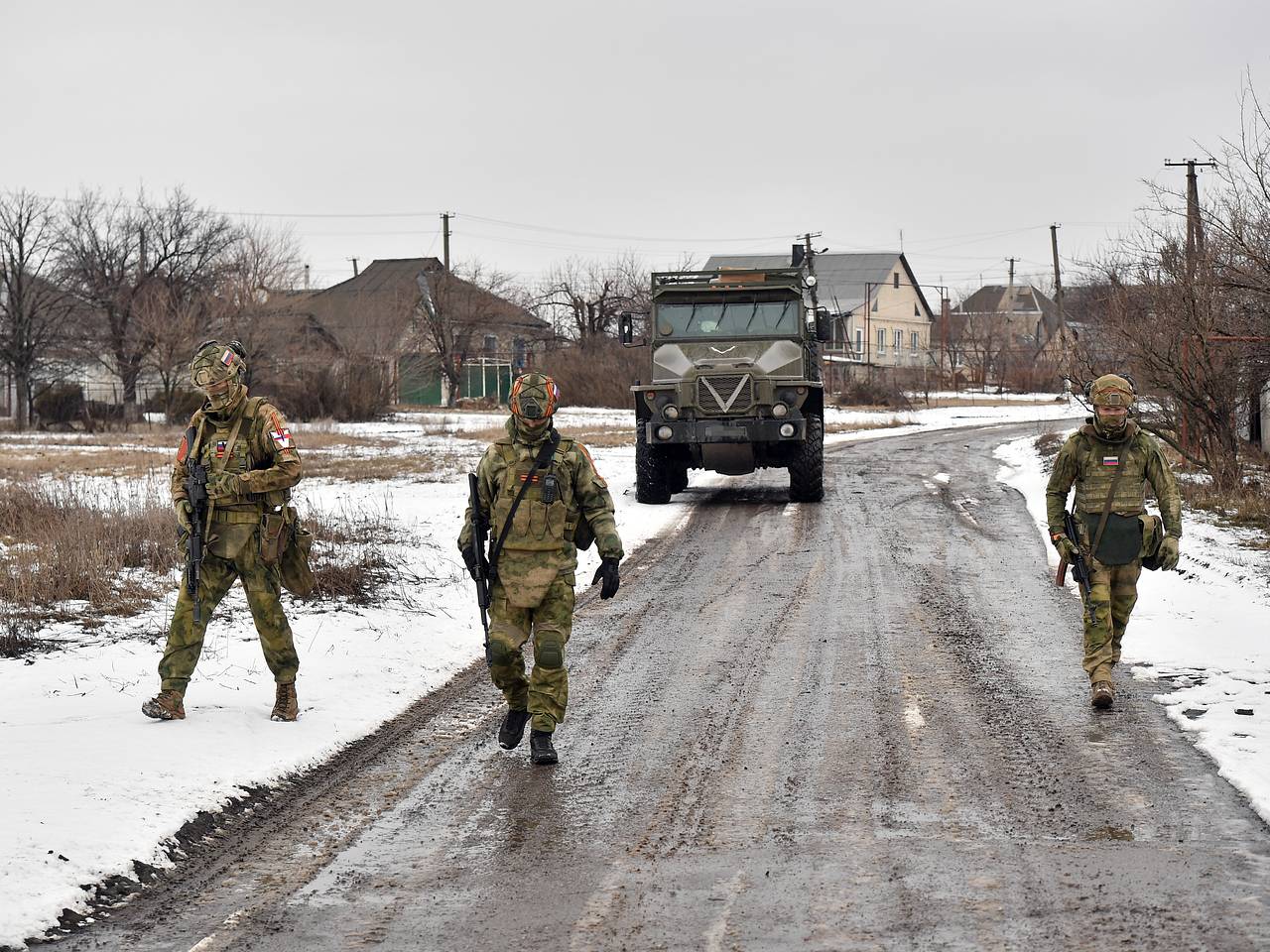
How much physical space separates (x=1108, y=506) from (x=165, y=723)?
4874 mm

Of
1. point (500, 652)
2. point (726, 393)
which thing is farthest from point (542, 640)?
point (726, 393)

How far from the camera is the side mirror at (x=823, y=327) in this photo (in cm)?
1717

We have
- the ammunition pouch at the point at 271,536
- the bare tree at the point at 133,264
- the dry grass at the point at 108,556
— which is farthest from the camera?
the bare tree at the point at 133,264

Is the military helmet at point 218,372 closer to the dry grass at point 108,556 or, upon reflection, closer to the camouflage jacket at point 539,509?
the camouflage jacket at point 539,509

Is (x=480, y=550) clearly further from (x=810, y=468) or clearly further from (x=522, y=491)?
(x=810, y=468)

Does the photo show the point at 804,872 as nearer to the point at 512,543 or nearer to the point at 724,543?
the point at 512,543

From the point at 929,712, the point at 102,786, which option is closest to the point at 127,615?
the point at 102,786

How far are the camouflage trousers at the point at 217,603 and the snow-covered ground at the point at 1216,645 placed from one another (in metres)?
4.35

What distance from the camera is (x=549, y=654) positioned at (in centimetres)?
627

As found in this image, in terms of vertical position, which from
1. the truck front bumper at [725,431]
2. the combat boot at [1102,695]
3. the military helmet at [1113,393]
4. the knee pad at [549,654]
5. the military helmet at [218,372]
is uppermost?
the military helmet at [218,372]

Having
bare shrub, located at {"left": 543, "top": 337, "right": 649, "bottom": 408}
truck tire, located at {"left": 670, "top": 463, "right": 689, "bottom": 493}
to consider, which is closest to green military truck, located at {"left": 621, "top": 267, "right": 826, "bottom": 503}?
truck tire, located at {"left": 670, "top": 463, "right": 689, "bottom": 493}

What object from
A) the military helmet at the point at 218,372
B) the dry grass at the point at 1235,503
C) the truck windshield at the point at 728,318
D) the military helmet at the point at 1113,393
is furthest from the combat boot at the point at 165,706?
the truck windshield at the point at 728,318

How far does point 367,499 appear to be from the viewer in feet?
56.2

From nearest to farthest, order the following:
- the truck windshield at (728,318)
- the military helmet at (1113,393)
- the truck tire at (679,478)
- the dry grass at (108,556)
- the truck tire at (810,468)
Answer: the military helmet at (1113,393), the dry grass at (108,556), the truck tire at (810,468), the truck windshield at (728,318), the truck tire at (679,478)
